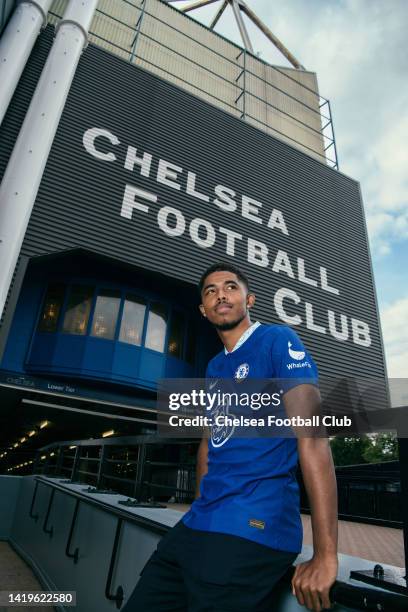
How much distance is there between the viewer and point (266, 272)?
10.9m

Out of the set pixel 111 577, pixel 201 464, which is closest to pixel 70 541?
pixel 111 577

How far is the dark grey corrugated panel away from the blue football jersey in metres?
7.93

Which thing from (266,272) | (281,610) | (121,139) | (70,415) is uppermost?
(121,139)

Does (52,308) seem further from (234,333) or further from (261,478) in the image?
(261,478)

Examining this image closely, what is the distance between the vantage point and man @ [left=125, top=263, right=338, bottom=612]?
106cm

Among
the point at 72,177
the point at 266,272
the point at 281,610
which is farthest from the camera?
the point at 266,272

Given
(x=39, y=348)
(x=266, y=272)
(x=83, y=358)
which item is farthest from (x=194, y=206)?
(x=39, y=348)

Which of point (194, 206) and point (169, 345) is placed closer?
point (194, 206)

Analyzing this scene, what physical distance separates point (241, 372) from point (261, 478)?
0.42 meters

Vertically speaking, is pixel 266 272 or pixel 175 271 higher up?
pixel 266 272

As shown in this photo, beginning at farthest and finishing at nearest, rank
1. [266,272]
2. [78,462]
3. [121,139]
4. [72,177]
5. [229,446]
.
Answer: [266,272] < [121,139] < [72,177] < [78,462] < [229,446]

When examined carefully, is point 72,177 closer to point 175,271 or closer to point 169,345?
point 175,271

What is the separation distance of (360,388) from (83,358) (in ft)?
27.1

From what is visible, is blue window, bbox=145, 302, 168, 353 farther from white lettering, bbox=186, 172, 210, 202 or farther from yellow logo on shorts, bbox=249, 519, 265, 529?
yellow logo on shorts, bbox=249, 519, 265, 529
